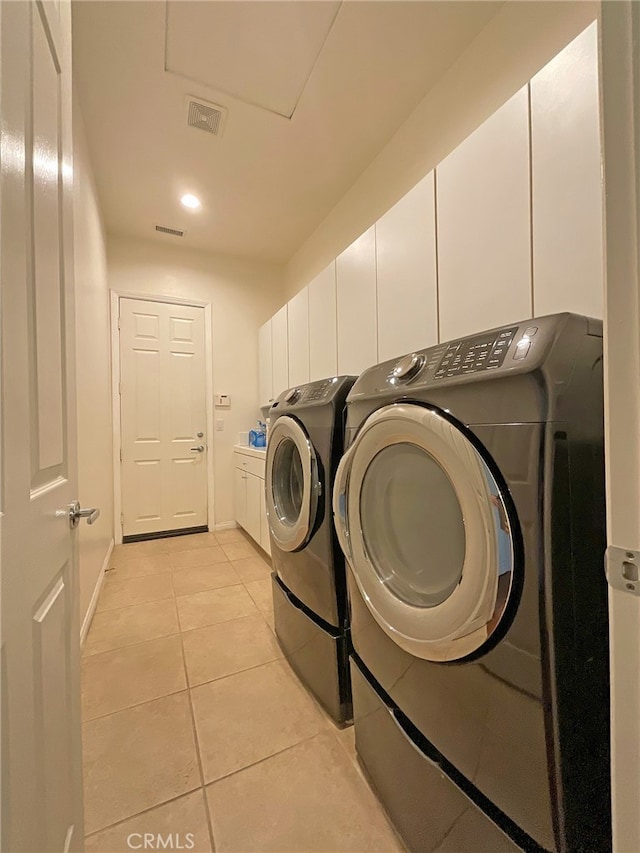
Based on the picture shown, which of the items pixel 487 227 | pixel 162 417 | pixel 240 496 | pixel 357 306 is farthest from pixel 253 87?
pixel 240 496

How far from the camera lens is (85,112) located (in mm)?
1865

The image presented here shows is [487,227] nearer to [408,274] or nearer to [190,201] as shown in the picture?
[408,274]

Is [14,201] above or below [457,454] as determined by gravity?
above

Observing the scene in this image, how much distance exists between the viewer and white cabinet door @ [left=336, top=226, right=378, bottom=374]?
1674mm

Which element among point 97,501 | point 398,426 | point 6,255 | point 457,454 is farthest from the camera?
point 97,501

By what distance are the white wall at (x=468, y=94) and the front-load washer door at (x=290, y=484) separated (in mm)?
1645

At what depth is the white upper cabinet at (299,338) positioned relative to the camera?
240 centimetres

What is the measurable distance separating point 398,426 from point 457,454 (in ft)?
0.55

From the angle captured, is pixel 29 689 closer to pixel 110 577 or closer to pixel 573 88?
pixel 573 88

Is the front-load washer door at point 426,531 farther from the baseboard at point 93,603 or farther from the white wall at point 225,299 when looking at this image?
the white wall at point 225,299

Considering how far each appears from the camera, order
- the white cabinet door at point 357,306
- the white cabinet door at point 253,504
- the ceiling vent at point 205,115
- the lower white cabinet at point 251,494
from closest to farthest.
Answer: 1. the white cabinet door at point 357,306
2. the ceiling vent at point 205,115
3. the lower white cabinet at point 251,494
4. the white cabinet door at point 253,504

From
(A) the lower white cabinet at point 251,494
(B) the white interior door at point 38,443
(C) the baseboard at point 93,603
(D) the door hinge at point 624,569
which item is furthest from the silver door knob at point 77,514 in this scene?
(A) the lower white cabinet at point 251,494

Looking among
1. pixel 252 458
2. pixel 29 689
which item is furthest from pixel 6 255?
pixel 252 458

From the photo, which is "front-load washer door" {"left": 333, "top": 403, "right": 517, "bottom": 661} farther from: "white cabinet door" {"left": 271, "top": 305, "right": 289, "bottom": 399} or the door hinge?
"white cabinet door" {"left": 271, "top": 305, "right": 289, "bottom": 399}
